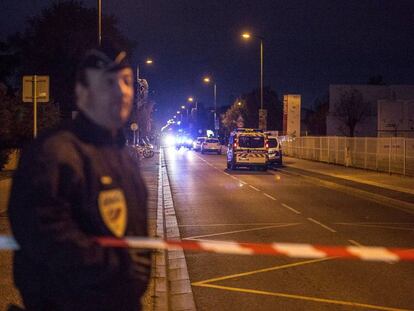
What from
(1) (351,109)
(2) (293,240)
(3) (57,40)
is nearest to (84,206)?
(2) (293,240)

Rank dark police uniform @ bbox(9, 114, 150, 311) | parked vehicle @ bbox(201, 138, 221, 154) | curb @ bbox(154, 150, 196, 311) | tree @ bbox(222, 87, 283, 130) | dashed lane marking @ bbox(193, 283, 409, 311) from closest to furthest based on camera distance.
Answer: dark police uniform @ bbox(9, 114, 150, 311) → dashed lane marking @ bbox(193, 283, 409, 311) → curb @ bbox(154, 150, 196, 311) → parked vehicle @ bbox(201, 138, 221, 154) → tree @ bbox(222, 87, 283, 130)

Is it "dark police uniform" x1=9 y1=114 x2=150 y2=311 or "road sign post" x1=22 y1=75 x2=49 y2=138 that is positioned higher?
"road sign post" x1=22 y1=75 x2=49 y2=138

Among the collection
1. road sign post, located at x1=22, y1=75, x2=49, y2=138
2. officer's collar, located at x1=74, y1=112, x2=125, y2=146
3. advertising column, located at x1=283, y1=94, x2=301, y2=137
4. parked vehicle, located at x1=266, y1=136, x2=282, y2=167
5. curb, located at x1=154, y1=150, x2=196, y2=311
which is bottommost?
curb, located at x1=154, y1=150, x2=196, y2=311

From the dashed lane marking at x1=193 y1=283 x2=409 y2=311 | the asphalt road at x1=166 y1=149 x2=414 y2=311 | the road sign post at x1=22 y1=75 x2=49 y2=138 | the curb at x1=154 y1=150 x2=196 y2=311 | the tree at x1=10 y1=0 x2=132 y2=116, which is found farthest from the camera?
the tree at x1=10 y1=0 x2=132 y2=116

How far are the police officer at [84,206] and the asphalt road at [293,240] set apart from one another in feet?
15.6

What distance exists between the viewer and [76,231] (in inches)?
105

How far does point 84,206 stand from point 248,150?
110 feet

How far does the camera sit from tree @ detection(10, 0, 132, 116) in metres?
Result: 47.1

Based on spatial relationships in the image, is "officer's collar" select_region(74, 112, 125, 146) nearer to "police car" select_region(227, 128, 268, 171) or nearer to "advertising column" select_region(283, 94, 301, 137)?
"police car" select_region(227, 128, 268, 171)

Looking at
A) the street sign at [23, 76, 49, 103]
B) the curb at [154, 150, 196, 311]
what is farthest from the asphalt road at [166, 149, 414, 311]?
the street sign at [23, 76, 49, 103]

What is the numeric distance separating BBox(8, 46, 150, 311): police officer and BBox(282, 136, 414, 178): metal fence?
29687mm

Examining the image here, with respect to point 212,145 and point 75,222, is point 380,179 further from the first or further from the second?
point 212,145

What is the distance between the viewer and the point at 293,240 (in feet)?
40.2

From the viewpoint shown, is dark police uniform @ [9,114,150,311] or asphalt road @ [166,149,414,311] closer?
dark police uniform @ [9,114,150,311]
